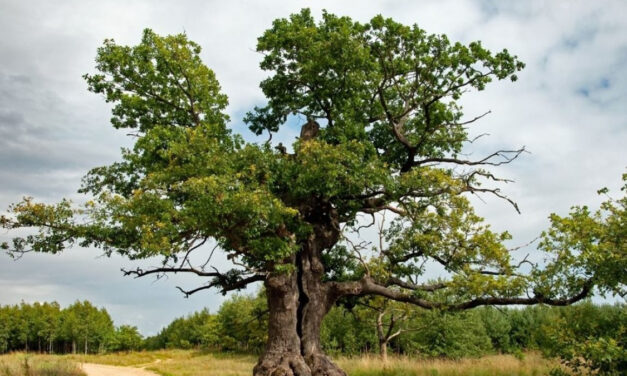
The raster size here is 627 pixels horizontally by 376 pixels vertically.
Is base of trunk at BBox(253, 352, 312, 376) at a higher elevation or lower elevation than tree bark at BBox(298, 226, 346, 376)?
lower

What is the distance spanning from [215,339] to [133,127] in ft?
154

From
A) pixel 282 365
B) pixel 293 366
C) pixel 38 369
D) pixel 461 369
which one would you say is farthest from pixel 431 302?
pixel 38 369

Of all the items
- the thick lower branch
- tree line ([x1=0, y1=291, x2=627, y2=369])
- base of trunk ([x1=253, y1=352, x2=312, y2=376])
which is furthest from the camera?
base of trunk ([x1=253, y1=352, x2=312, y2=376])

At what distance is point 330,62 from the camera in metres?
18.1

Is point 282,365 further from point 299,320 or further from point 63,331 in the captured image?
point 63,331

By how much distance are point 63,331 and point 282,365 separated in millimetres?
72354

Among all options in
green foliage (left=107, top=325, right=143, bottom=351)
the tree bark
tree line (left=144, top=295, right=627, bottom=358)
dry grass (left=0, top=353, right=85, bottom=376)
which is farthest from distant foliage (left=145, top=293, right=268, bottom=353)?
the tree bark

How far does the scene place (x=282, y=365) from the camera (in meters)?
16.7

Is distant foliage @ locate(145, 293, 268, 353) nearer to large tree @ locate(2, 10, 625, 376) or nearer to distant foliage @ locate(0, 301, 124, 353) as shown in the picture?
distant foliage @ locate(0, 301, 124, 353)

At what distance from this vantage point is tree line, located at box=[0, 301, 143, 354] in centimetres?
7700

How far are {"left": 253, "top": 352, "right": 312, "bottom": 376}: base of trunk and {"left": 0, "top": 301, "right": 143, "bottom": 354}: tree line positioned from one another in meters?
68.3

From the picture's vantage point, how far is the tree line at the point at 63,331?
253ft

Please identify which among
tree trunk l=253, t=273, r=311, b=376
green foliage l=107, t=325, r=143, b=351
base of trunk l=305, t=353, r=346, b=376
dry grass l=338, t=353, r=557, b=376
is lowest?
green foliage l=107, t=325, r=143, b=351

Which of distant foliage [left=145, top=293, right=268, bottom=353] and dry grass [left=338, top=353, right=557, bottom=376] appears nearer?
dry grass [left=338, top=353, right=557, bottom=376]
